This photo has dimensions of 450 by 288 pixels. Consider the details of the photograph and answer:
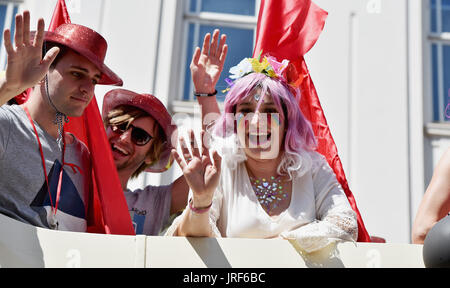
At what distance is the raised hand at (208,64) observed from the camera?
291 centimetres

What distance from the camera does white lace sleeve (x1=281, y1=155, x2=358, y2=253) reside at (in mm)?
2277

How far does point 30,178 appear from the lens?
2.32 metres

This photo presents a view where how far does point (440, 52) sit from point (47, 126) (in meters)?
3.92

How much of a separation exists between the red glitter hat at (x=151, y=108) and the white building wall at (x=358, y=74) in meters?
1.39

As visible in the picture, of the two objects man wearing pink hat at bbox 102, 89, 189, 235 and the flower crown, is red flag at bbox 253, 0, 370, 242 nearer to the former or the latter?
the flower crown

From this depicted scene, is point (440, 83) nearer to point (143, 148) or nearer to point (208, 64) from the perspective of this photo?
point (208, 64)

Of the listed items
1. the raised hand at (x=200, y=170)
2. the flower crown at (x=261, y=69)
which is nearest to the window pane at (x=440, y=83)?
the flower crown at (x=261, y=69)

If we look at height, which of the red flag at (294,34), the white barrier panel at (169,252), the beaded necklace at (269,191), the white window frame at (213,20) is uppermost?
the white window frame at (213,20)

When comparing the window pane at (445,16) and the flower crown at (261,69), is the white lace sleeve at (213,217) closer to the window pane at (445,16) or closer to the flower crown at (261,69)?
the flower crown at (261,69)

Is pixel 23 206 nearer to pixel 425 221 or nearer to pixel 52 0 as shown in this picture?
pixel 425 221

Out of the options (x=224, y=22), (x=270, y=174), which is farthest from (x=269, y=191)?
(x=224, y=22)

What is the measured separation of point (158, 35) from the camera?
4.94 m
